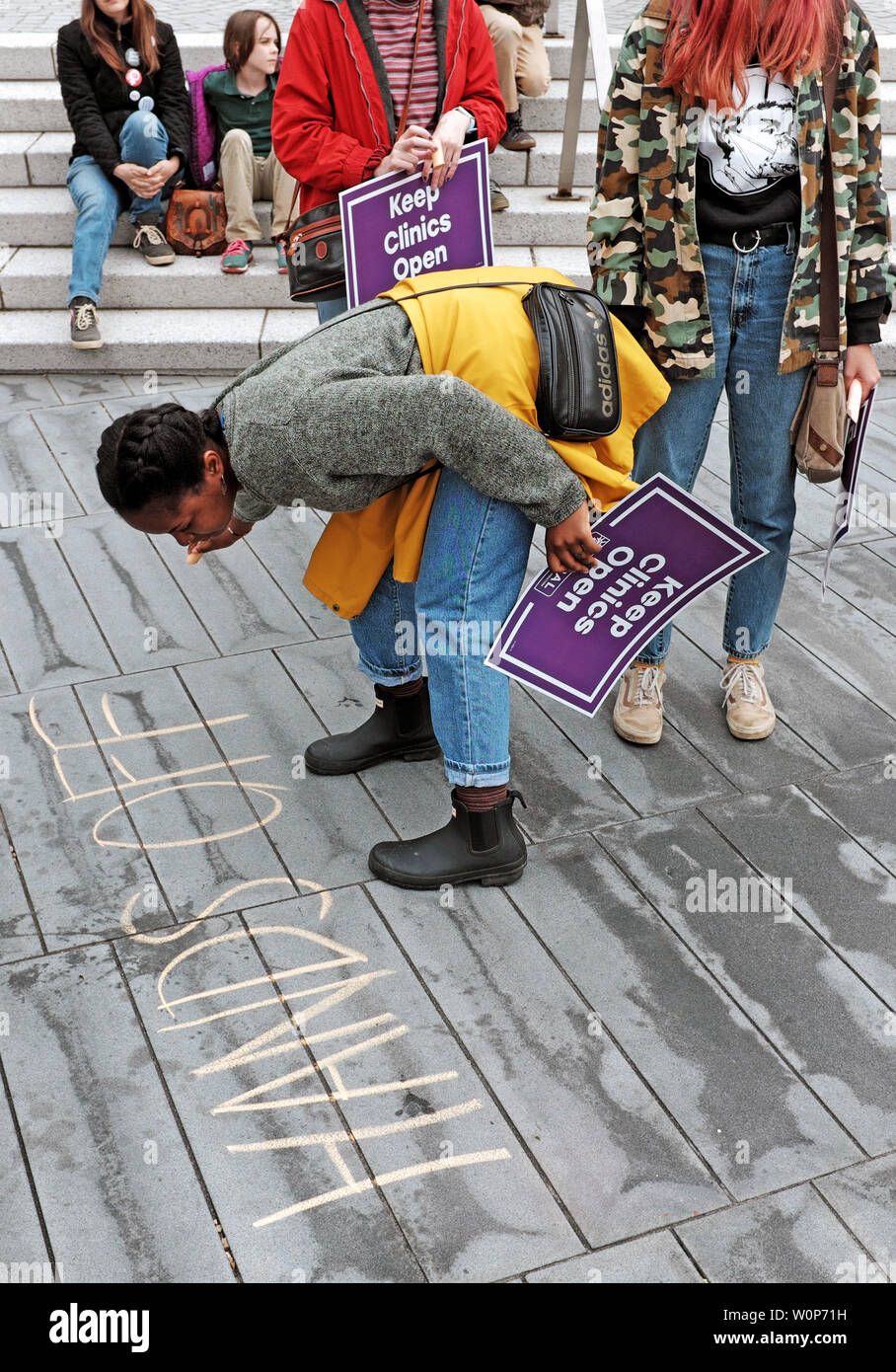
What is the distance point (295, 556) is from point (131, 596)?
54 cm

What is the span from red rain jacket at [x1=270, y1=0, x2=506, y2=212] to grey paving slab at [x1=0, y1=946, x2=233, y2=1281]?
2.13m

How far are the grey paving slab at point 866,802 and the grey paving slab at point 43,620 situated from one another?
1.88 m

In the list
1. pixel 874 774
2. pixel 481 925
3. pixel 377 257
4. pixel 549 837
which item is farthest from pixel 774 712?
pixel 377 257

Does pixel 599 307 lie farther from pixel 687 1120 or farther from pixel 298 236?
pixel 687 1120

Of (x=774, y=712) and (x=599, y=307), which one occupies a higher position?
(x=599, y=307)

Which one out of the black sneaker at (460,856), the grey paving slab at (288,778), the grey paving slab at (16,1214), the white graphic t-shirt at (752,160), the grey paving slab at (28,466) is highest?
the white graphic t-shirt at (752,160)

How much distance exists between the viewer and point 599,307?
95.5 inches

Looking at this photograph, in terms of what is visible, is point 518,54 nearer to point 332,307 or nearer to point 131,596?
point 332,307

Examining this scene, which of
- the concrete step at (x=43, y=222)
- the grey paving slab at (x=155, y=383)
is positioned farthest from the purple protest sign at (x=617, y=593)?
the concrete step at (x=43, y=222)

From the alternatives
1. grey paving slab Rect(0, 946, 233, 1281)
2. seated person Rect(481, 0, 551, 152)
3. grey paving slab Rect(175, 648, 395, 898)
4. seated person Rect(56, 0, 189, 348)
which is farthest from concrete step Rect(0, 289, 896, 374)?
grey paving slab Rect(0, 946, 233, 1281)

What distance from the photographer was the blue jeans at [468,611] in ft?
8.03

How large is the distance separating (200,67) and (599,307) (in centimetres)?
462

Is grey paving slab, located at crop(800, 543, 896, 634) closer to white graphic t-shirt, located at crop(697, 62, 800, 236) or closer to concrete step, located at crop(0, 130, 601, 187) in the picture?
white graphic t-shirt, located at crop(697, 62, 800, 236)

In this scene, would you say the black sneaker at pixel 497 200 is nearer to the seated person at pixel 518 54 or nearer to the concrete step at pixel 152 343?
the seated person at pixel 518 54
